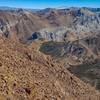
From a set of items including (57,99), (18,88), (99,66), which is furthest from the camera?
(99,66)

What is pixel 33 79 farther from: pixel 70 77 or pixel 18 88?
pixel 70 77

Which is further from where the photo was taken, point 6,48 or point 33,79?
point 6,48

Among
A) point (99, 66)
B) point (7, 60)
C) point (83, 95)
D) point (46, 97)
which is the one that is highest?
point (7, 60)

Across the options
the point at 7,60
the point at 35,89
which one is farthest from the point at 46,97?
the point at 7,60

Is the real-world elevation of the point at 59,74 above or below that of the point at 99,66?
above

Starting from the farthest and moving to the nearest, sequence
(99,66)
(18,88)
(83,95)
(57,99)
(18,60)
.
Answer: (99,66) → (83,95) → (18,60) → (57,99) → (18,88)

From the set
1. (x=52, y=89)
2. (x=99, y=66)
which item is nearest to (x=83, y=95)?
(x=52, y=89)
